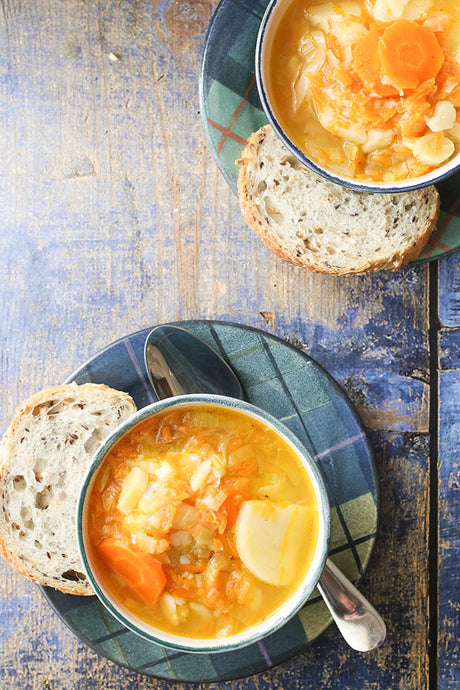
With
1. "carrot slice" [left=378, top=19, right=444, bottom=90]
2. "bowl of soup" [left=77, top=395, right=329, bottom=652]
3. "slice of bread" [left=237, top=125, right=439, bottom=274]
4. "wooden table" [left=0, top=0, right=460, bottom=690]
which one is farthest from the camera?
"wooden table" [left=0, top=0, right=460, bottom=690]

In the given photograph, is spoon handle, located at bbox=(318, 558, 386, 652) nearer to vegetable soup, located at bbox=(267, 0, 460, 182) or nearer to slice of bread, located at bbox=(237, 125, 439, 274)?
slice of bread, located at bbox=(237, 125, 439, 274)

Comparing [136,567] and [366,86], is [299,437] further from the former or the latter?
[366,86]

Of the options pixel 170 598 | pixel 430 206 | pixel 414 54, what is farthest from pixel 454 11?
pixel 170 598

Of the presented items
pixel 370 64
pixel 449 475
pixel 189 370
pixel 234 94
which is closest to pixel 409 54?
pixel 370 64

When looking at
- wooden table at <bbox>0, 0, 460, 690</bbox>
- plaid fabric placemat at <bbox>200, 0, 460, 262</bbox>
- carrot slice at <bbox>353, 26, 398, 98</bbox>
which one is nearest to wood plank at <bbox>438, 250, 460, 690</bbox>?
wooden table at <bbox>0, 0, 460, 690</bbox>

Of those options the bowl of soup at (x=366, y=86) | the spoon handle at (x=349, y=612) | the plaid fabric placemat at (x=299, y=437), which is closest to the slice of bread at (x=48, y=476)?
the plaid fabric placemat at (x=299, y=437)

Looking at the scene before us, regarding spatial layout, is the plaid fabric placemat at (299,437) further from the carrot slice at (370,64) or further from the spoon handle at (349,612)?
the carrot slice at (370,64)

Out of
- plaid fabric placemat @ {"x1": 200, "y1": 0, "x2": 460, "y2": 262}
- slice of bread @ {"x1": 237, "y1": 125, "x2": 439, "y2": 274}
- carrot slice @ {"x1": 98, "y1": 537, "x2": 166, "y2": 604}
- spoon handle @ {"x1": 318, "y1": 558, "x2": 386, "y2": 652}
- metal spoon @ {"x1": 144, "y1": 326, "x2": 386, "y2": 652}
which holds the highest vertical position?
plaid fabric placemat @ {"x1": 200, "y1": 0, "x2": 460, "y2": 262}
